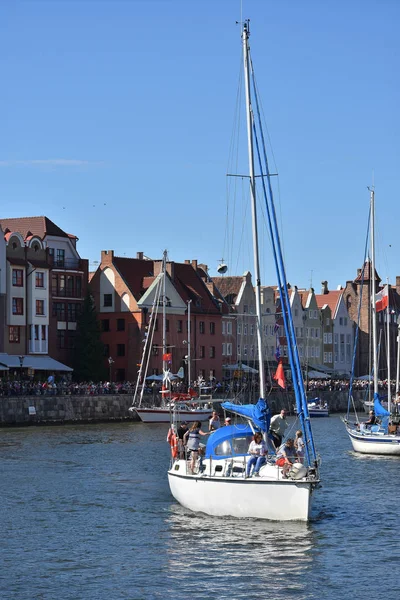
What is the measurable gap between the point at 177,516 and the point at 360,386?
10768cm

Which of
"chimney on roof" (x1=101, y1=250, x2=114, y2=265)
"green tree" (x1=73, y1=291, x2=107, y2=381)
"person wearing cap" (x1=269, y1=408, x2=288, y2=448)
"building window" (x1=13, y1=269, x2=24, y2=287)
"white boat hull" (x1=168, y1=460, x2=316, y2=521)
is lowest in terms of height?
"white boat hull" (x1=168, y1=460, x2=316, y2=521)

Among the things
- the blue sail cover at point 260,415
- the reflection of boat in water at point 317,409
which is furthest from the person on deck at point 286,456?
the reflection of boat in water at point 317,409

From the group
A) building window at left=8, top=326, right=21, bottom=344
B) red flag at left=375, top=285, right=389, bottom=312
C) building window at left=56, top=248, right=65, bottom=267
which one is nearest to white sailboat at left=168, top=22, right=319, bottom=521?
red flag at left=375, top=285, right=389, bottom=312

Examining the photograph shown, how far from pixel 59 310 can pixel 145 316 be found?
10.5 m

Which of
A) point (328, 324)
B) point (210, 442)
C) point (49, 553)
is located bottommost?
point (49, 553)

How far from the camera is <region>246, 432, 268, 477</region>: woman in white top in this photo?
3844cm

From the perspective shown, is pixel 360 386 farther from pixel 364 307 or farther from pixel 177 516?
pixel 177 516

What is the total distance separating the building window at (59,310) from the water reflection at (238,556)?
77.7 meters

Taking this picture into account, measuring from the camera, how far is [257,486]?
125 ft

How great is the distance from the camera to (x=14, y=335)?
112 m

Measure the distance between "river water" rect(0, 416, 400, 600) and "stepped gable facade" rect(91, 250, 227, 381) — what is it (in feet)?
217

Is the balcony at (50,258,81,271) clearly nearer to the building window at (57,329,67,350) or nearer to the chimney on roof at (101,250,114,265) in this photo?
the building window at (57,329,67,350)

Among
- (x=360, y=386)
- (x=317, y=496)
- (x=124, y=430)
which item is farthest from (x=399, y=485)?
(x=360, y=386)

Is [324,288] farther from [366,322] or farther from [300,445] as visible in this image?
[300,445]
